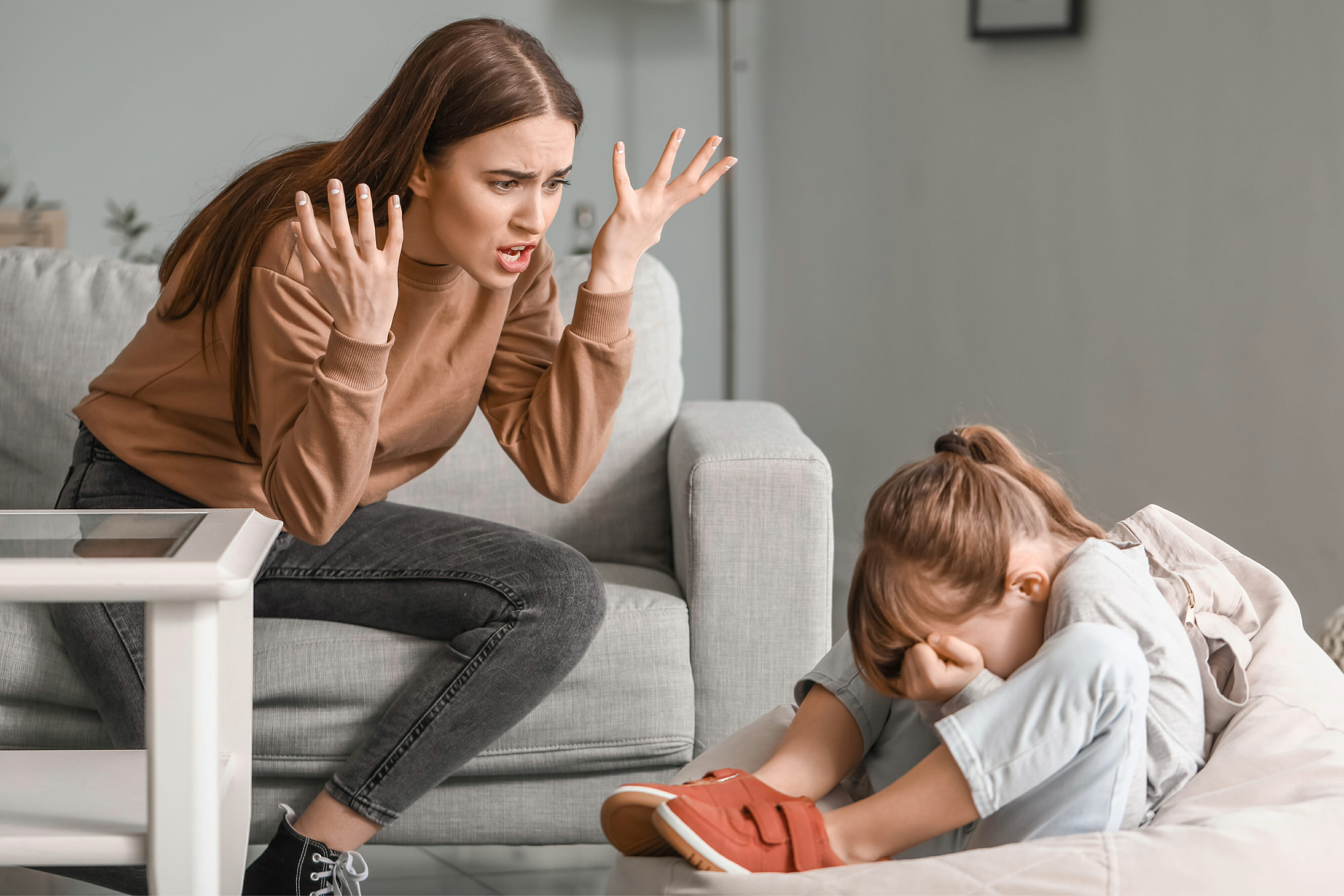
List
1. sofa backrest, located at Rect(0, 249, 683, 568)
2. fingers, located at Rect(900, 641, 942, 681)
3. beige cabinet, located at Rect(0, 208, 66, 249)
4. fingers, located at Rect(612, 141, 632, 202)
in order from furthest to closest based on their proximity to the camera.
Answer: beige cabinet, located at Rect(0, 208, 66, 249) < sofa backrest, located at Rect(0, 249, 683, 568) < fingers, located at Rect(612, 141, 632, 202) < fingers, located at Rect(900, 641, 942, 681)

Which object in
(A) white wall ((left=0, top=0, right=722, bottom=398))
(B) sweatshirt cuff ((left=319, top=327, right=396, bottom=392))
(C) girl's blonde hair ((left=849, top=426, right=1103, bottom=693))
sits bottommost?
(C) girl's blonde hair ((left=849, top=426, right=1103, bottom=693))

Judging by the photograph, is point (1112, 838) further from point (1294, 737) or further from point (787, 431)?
point (787, 431)

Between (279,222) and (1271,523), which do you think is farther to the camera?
(1271,523)

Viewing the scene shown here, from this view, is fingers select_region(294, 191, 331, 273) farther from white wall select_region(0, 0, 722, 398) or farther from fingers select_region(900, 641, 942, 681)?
white wall select_region(0, 0, 722, 398)

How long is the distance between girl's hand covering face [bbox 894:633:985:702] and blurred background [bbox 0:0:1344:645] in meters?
1.15

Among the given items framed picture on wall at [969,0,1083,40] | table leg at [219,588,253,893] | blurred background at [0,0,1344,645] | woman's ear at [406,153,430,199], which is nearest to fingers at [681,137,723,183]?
woman's ear at [406,153,430,199]

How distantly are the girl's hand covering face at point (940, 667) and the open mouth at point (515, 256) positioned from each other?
22.1 inches

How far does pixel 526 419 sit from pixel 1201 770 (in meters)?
0.79

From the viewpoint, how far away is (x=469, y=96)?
3.81ft

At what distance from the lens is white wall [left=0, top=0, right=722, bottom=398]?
2.94 meters

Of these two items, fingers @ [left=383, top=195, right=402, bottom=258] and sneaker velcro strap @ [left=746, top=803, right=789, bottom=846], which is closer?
sneaker velcro strap @ [left=746, top=803, right=789, bottom=846]

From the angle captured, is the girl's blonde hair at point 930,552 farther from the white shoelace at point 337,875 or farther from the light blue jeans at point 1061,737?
the white shoelace at point 337,875

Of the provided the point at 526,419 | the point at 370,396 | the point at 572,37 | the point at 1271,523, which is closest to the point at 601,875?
the point at 526,419

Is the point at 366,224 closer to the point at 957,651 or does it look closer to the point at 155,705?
the point at 155,705
